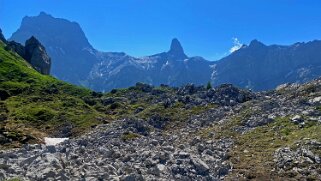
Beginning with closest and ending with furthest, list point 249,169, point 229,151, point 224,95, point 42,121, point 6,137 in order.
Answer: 1. point 249,169
2. point 229,151
3. point 6,137
4. point 42,121
5. point 224,95

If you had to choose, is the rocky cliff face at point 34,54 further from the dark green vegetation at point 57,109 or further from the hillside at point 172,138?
the hillside at point 172,138

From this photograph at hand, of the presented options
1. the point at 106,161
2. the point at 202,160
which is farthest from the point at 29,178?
the point at 202,160

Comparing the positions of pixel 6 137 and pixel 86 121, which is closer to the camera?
Answer: pixel 6 137

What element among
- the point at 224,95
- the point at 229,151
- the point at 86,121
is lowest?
the point at 229,151

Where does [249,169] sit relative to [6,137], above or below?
below

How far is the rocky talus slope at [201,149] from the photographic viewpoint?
36906mm

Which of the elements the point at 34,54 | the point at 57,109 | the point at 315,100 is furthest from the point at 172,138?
the point at 34,54

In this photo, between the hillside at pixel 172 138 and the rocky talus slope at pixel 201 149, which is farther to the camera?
the hillside at pixel 172 138

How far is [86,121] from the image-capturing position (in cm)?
8900

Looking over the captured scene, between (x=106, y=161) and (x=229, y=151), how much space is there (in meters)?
15.8

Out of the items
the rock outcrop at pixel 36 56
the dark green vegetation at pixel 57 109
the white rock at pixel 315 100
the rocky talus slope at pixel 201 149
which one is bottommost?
the rocky talus slope at pixel 201 149

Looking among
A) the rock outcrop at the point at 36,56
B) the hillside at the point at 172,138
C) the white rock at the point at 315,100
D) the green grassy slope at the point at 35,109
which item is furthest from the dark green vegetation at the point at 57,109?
the rock outcrop at the point at 36,56

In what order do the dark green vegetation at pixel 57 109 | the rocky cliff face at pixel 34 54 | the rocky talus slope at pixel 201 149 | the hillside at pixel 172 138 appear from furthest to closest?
the rocky cliff face at pixel 34 54 → the dark green vegetation at pixel 57 109 → the hillside at pixel 172 138 → the rocky talus slope at pixel 201 149

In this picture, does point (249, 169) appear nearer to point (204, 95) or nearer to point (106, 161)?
point (106, 161)
